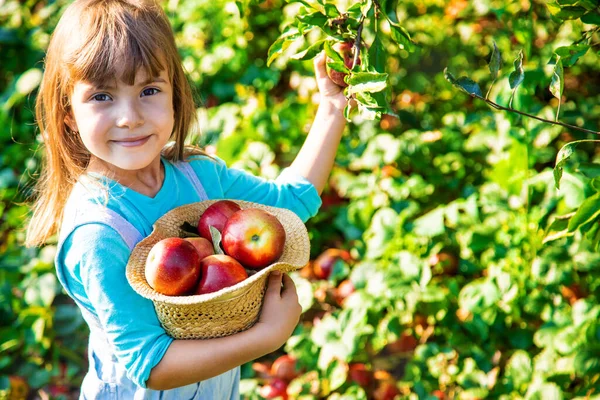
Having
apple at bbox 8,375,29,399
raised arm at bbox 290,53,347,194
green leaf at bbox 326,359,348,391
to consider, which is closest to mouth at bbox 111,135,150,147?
raised arm at bbox 290,53,347,194

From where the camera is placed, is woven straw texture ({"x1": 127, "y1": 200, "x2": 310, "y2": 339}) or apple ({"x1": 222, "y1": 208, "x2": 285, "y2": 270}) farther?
apple ({"x1": 222, "y1": 208, "x2": 285, "y2": 270})

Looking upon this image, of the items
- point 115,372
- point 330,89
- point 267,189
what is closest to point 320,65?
point 330,89

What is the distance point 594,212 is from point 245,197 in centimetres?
76

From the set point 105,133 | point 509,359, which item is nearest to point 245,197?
point 105,133

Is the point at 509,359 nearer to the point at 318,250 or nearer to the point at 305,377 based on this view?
the point at 305,377

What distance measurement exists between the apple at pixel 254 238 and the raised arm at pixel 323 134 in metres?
0.33

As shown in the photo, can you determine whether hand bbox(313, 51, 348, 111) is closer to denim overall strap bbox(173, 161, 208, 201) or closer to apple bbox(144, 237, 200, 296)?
denim overall strap bbox(173, 161, 208, 201)

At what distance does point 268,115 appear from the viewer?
267 centimetres

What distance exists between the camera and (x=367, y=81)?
Result: 1.24 m

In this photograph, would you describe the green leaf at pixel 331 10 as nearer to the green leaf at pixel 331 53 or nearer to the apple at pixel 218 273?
the green leaf at pixel 331 53

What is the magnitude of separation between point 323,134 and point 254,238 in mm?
420

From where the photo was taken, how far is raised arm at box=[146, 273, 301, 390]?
124 cm

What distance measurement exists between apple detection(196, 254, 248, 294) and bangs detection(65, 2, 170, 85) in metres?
0.37

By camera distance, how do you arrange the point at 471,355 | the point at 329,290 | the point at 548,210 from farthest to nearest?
the point at 329,290
the point at 471,355
the point at 548,210
